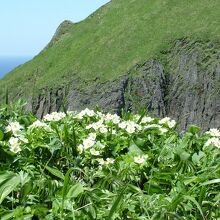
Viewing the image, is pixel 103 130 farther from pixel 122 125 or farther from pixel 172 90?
pixel 172 90

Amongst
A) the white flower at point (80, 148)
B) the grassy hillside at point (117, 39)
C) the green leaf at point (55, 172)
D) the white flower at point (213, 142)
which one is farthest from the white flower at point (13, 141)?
the grassy hillside at point (117, 39)

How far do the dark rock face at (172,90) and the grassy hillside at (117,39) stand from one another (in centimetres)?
91

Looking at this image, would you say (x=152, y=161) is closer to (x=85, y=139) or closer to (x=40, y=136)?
(x=85, y=139)

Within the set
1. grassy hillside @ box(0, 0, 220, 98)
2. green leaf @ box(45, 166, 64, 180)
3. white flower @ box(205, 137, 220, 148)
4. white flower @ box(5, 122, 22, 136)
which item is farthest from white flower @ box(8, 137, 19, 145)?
grassy hillside @ box(0, 0, 220, 98)

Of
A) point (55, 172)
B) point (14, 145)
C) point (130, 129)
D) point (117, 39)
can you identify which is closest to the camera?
point (55, 172)

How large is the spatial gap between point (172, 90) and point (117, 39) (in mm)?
7334

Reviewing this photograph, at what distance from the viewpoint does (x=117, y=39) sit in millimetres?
33031

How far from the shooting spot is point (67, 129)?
13.3ft

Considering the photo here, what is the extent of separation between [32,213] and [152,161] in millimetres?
1025

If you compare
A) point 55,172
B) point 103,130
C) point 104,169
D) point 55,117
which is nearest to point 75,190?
point 55,172

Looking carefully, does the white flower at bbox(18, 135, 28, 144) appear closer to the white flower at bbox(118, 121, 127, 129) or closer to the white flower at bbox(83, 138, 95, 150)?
the white flower at bbox(83, 138, 95, 150)

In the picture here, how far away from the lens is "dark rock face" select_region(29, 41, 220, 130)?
24.6 metres

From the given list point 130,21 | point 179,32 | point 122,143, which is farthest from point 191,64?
point 122,143

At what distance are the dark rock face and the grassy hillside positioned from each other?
91 cm
